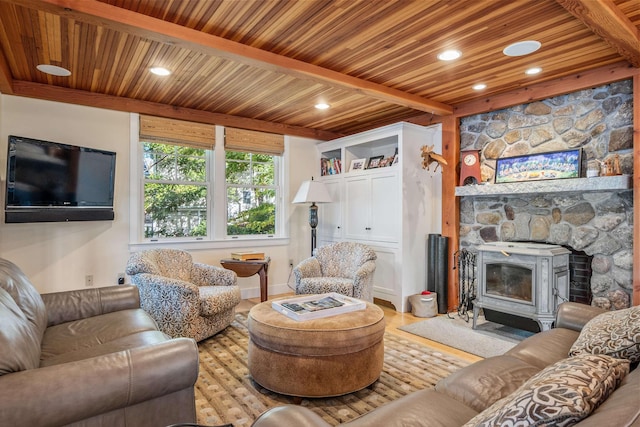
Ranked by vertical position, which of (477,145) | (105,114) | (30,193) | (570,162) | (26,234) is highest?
(105,114)

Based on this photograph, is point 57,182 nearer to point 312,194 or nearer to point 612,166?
point 312,194

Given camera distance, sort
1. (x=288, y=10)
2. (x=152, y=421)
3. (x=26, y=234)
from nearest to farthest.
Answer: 1. (x=152, y=421)
2. (x=288, y=10)
3. (x=26, y=234)

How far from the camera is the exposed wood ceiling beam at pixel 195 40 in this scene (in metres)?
2.05

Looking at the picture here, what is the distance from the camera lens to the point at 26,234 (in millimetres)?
3572

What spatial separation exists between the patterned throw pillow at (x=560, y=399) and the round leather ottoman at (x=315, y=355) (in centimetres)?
129

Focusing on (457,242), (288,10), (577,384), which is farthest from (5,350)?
(457,242)

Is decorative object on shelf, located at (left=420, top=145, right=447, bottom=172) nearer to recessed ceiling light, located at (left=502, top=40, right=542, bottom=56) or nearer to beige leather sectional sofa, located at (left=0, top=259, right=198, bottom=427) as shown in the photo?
recessed ceiling light, located at (left=502, top=40, right=542, bottom=56)

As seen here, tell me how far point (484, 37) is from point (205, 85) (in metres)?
2.51

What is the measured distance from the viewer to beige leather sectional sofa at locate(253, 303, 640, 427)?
2.51ft

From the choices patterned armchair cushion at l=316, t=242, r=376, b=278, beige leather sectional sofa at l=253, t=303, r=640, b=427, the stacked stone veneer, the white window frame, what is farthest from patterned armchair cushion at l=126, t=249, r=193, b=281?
the stacked stone veneer

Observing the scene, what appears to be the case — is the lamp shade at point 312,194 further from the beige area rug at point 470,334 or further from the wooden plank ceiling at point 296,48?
the beige area rug at point 470,334

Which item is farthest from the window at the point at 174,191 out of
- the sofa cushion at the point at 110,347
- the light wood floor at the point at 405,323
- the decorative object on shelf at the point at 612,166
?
the decorative object on shelf at the point at 612,166

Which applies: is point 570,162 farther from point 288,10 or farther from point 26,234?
point 26,234

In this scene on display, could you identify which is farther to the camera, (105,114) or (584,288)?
(105,114)
